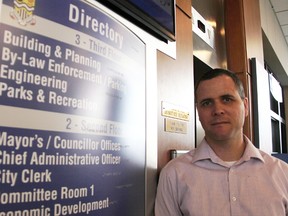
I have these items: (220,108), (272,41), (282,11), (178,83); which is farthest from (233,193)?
(282,11)

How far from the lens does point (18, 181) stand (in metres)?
0.61

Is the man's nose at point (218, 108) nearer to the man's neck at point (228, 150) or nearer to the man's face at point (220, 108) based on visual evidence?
the man's face at point (220, 108)

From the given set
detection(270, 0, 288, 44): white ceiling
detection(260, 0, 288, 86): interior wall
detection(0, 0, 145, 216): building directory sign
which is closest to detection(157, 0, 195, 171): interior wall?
detection(0, 0, 145, 216): building directory sign

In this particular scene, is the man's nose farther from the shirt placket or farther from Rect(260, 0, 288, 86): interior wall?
Rect(260, 0, 288, 86): interior wall

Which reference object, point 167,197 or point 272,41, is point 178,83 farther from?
point 272,41

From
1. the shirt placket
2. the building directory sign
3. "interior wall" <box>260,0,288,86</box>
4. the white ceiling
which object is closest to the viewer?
the building directory sign

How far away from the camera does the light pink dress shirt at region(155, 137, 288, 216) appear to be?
1.09 meters

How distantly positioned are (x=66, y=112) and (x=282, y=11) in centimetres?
473

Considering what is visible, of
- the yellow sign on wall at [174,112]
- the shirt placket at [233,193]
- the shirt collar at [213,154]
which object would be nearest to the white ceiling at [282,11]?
the yellow sign on wall at [174,112]

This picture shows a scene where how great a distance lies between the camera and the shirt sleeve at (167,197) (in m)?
1.12

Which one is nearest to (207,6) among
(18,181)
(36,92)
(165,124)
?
(165,124)

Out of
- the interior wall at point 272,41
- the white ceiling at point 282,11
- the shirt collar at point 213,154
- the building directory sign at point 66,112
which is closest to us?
the building directory sign at point 66,112

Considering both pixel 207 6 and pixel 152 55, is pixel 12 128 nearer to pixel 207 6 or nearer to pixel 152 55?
pixel 152 55

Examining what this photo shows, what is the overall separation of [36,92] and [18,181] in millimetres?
204
